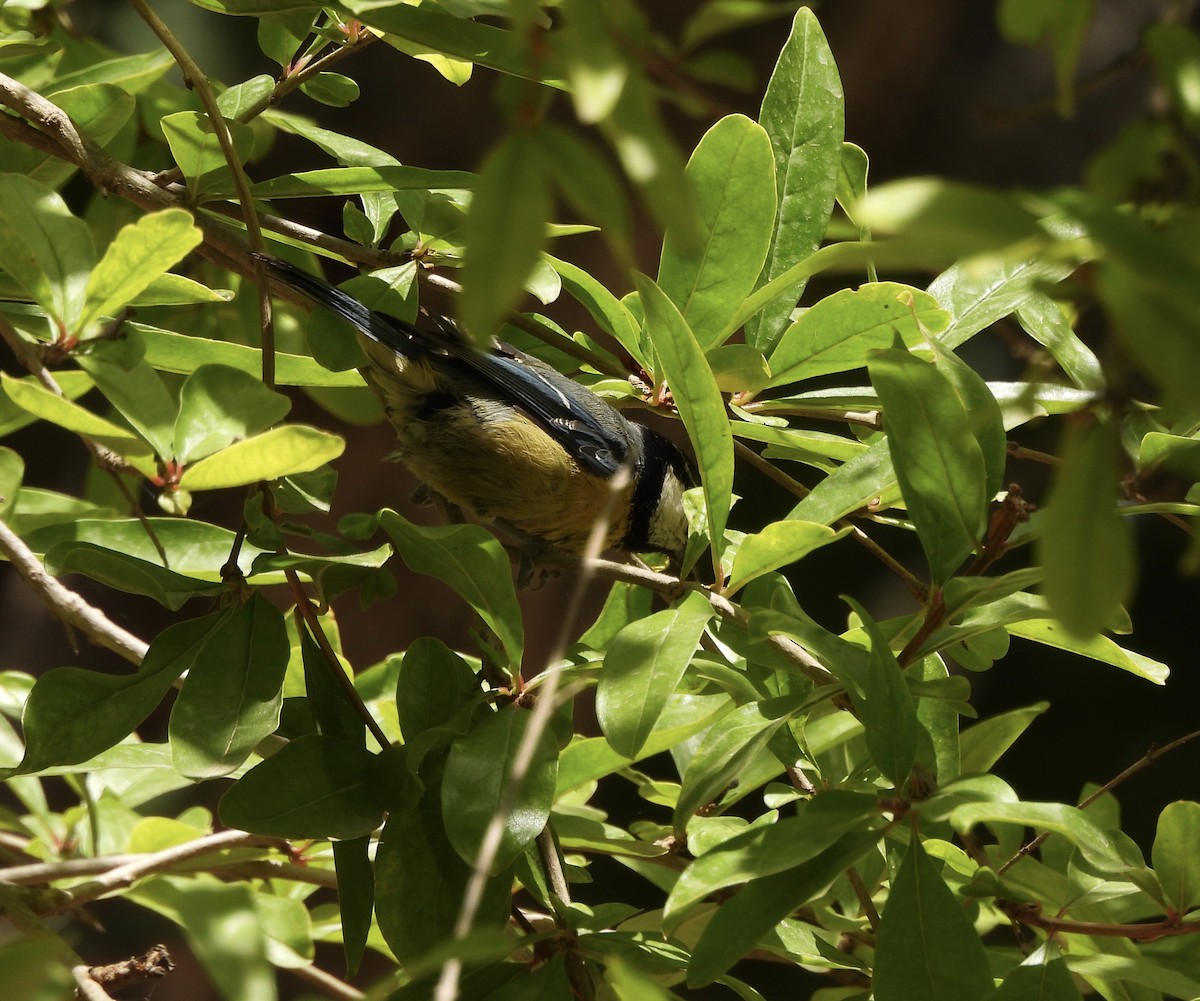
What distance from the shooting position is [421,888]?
1.03 meters

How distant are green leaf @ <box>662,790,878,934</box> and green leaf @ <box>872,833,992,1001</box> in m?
0.06

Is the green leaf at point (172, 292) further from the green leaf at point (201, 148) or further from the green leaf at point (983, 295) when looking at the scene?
the green leaf at point (983, 295)

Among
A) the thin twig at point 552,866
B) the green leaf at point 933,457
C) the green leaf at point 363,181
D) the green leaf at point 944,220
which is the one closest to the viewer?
the green leaf at point 944,220

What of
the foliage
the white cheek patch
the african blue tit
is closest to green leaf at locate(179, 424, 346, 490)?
the foliage

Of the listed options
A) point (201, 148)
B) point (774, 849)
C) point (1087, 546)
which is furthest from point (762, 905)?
point (201, 148)

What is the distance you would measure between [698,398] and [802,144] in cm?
45

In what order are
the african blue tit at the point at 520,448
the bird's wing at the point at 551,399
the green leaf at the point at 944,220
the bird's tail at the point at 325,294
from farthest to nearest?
the african blue tit at the point at 520,448 → the bird's wing at the point at 551,399 → the bird's tail at the point at 325,294 → the green leaf at the point at 944,220

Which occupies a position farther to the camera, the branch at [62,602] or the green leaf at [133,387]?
the branch at [62,602]

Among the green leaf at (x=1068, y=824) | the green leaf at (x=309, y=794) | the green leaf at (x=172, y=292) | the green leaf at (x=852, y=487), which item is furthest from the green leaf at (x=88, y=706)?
the green leaf at (x=1068, y=824)

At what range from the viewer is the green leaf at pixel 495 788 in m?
0.95

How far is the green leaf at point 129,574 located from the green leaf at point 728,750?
0.48 m

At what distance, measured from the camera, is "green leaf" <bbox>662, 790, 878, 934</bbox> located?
2.82ft

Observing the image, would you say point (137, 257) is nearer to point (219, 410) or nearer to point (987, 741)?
point (219, 410)

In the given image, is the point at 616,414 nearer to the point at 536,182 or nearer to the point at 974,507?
the point at 974,507
